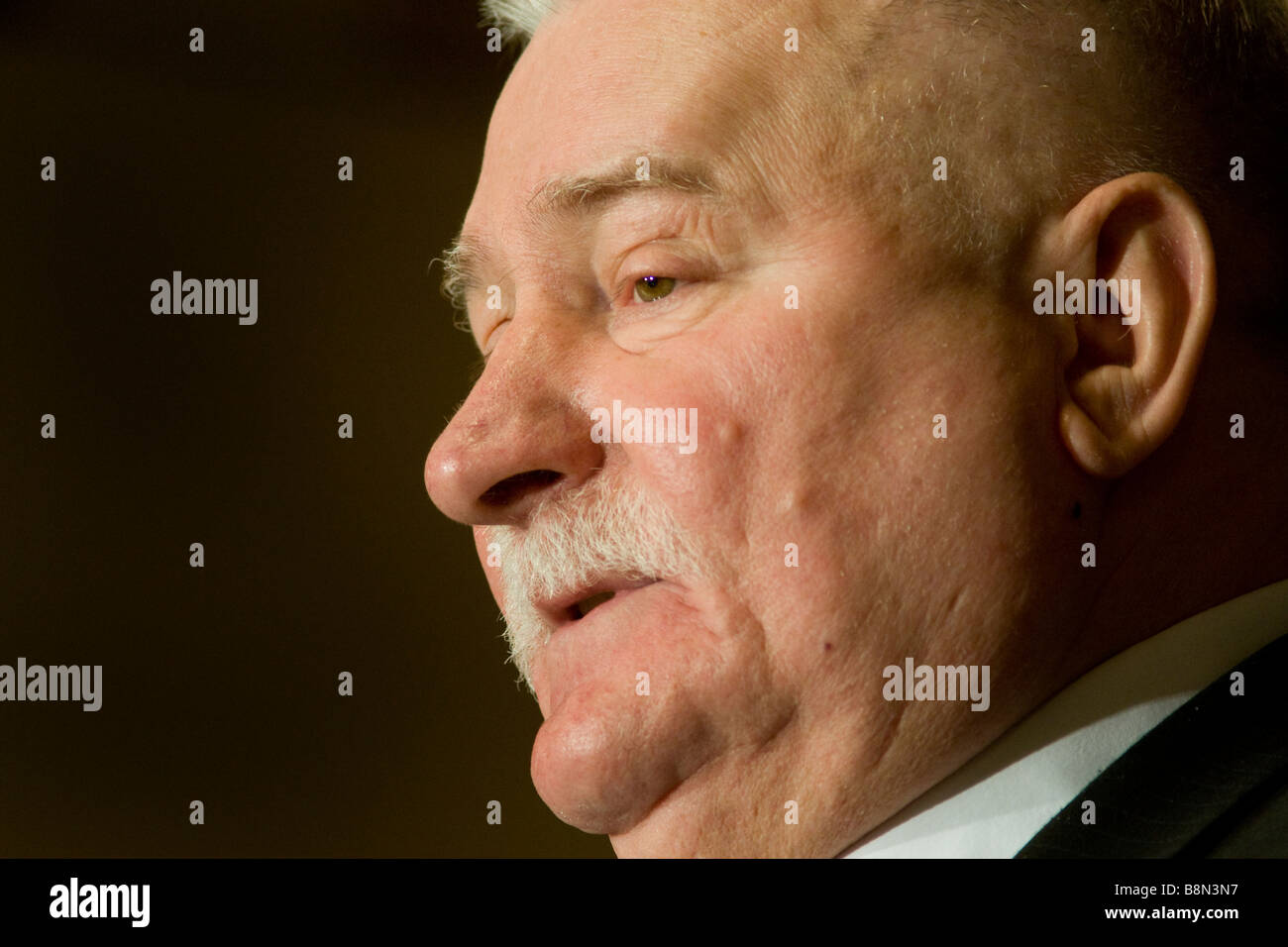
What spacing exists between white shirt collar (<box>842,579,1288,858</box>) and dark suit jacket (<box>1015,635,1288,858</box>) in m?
0.03

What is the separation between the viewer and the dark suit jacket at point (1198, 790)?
0.65 meters

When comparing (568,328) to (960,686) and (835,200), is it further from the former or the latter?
(960,686)

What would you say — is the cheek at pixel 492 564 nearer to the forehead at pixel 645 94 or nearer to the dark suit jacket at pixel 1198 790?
the forehead at pixel 645 94

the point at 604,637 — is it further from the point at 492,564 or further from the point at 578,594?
the point at 492,564

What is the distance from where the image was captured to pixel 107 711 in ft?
4.86

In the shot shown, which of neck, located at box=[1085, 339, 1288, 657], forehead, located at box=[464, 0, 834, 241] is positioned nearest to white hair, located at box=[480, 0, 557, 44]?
forehead, located at box=[464, 0, 834, 241]

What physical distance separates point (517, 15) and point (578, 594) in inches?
22.1

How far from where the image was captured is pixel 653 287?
82cm

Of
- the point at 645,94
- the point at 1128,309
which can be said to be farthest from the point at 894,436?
the point at 645,94

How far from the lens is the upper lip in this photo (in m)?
0.79

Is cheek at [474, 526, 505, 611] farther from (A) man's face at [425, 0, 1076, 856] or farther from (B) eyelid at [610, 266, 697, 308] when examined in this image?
(B) eyelid at [610, 266, 697, 308]

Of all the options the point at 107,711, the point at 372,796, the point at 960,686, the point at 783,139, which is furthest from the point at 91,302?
the point at 960,686

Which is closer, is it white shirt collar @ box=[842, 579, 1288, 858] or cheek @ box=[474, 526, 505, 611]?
white shirt collar @ box=[842, 579, 1288, 858]

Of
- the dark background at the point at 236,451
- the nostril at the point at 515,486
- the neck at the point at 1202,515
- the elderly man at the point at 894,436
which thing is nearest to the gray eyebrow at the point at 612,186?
the elderly man at the point at 894,436
